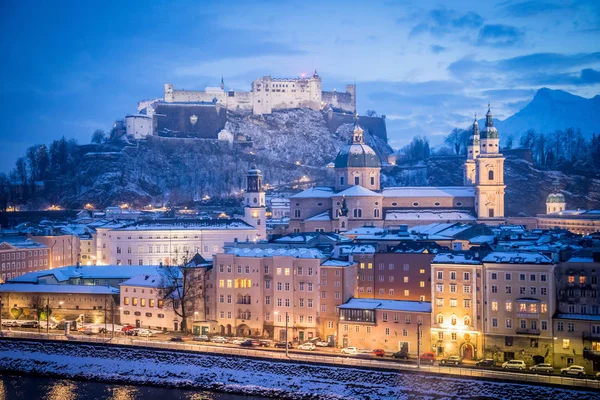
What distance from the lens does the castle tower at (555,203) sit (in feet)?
319

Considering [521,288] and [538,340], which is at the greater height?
[521,288]

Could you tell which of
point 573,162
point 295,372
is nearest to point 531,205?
point 573,162

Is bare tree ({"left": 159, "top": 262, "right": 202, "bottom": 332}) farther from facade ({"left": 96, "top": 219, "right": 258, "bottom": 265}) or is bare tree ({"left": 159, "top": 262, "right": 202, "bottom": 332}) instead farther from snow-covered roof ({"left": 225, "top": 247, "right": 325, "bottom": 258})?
facade ({"left": 96, "top": 219, "right": 258, "bottom": 265})

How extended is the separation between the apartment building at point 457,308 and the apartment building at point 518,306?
0.46m

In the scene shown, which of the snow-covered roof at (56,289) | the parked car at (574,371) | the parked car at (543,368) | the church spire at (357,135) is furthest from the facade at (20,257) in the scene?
the parked car at (574,371)

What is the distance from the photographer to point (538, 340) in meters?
36.0

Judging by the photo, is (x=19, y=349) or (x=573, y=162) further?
(x=573, y=162)

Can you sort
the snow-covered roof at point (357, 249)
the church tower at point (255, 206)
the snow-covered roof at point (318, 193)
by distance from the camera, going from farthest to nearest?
1. the snow-covered roof at point (318, 193)
2. the church tower at point (255, 206)
3. the snow-covered roof at point (357, 249)

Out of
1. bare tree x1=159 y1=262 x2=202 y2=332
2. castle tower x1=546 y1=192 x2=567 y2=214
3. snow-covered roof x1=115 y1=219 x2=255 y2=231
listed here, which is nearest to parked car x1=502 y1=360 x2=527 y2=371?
bare tree x1=159 y1=262 x2=202 y2=332

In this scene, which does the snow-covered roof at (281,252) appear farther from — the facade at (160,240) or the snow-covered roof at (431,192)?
the snow-covered roof at (431,192)

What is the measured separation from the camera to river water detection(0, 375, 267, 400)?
113 ft

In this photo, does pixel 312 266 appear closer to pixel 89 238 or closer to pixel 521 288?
pixel 521 288

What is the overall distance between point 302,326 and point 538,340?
12906 mm

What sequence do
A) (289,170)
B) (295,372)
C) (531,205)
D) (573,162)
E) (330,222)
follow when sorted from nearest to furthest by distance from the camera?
(295,372) < (330,222) < (531,205) < (573,162) < (289,170)
